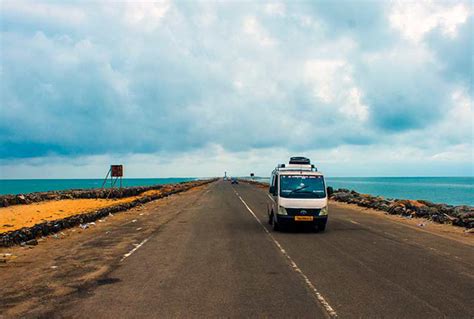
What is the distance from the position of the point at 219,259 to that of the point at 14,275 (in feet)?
15.7

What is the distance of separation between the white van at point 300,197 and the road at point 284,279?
3.31 ft

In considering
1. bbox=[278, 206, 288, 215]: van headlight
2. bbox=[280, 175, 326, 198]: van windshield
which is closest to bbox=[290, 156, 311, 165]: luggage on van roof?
bbox=[280, 175, 326, 198]: van windshield

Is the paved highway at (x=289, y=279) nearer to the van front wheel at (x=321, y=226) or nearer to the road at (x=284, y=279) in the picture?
the road at (x=284, y=279)

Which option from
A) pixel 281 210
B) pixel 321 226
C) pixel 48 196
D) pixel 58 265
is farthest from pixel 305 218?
pixel 48 196

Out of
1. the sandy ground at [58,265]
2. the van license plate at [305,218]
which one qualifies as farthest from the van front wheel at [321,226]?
the sandy ground at [58,265]

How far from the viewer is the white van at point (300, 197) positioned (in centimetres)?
1522

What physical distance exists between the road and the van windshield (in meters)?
1.82

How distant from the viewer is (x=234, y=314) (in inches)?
242

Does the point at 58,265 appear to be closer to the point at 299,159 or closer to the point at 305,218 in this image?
the point at 305,218

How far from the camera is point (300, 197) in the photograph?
15492 mm

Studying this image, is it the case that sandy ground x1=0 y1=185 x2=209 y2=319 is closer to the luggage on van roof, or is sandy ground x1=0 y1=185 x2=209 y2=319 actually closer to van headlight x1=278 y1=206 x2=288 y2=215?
van headlight x1=278 y1=206 x2=288 y2=215

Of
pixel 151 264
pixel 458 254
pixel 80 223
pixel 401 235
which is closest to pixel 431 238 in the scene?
pixel 401 235

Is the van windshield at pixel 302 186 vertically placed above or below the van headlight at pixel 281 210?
above

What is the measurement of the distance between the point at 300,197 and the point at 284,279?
740 centimetres
